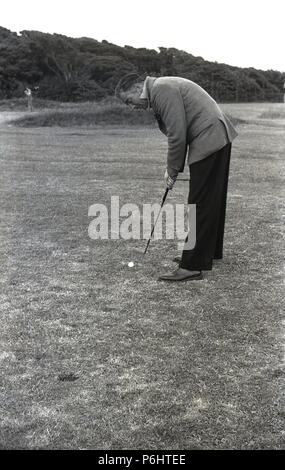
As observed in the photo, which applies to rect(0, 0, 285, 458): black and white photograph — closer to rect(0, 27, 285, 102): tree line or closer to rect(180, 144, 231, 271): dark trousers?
rect(180, 144, 231, 271): dark trousers

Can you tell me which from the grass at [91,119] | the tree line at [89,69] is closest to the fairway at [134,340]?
the grass at [91,119]

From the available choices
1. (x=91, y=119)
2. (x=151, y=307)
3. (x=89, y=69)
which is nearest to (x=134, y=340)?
(x=151, y=307)

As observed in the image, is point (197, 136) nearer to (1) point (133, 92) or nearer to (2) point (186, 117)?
(2) point (186, 117)

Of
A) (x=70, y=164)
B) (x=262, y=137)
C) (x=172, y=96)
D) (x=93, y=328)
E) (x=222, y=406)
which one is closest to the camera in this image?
(x=222, y=406)

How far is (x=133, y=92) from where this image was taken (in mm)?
5039

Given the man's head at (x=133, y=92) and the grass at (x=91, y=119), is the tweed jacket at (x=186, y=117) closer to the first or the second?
the man's head at (x=133, y=92)

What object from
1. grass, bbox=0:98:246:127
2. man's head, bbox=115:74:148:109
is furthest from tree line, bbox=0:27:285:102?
man's head, bbox=115:74:148:109

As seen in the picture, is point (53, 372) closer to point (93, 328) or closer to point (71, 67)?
point (93, 328)

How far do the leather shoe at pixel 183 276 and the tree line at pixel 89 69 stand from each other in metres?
38.6

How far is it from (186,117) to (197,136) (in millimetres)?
179

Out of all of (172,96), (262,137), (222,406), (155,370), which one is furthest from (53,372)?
(262,137)

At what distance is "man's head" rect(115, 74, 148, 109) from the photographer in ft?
16.1

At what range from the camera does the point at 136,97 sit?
4.95 meters

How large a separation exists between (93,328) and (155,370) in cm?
73
